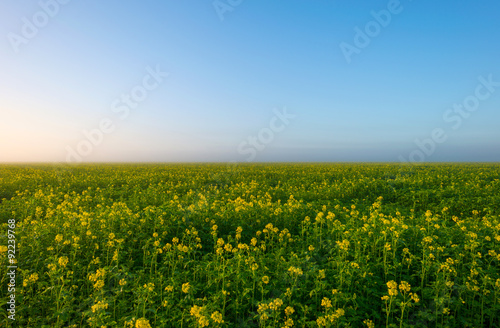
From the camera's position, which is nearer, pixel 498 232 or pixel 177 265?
pixel 177 265

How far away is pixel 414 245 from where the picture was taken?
6.70m

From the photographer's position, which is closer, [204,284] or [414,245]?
[204,284]

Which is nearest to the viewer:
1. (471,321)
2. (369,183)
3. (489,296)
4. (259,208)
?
(471,321)

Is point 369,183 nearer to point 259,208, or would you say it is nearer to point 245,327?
point 259,208

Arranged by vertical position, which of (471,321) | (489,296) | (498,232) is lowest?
(471,321)

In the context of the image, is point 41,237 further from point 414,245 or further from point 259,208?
point 414,245

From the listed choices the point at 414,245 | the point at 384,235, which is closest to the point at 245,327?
the point at 384,235

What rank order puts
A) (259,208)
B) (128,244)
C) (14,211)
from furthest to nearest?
1. (14,211)
2. (259,208)
3. (128,244)

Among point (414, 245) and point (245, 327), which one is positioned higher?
point (414, 245)

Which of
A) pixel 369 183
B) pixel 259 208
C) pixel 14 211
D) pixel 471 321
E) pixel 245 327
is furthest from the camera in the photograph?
pixel 369 183

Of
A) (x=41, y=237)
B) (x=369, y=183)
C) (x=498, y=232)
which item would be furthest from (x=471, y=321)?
(x=369, y=183)

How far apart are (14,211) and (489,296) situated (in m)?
15.6

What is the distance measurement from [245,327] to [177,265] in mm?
2712

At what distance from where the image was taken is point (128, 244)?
6.97 m
